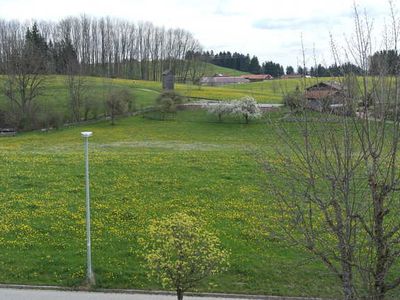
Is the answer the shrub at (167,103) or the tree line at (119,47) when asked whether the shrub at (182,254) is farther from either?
the tree line at (119,47)

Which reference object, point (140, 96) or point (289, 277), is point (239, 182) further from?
point (140, 96)

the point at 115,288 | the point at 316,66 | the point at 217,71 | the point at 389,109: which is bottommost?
the point at 115,288

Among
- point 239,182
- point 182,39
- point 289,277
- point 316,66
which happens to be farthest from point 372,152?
point 182,39

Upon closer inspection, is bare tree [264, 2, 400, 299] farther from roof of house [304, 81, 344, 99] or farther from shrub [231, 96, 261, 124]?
shrub [231, 96, 261, 124]

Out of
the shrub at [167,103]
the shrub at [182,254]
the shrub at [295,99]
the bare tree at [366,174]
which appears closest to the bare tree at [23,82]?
the shrub at [167,103]

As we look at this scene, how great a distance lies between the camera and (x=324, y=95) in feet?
29.1

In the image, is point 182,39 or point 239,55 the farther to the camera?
point 239,55

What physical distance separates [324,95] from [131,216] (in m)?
10.4

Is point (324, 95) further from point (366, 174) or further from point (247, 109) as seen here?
point (247, 109)

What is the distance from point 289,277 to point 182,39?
364 ft

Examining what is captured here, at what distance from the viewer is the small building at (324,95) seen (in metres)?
8.55

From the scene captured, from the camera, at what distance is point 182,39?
118938 mm

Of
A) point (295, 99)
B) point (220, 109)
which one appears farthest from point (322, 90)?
point (220, 109)

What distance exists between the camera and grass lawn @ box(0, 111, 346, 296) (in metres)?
13.0
